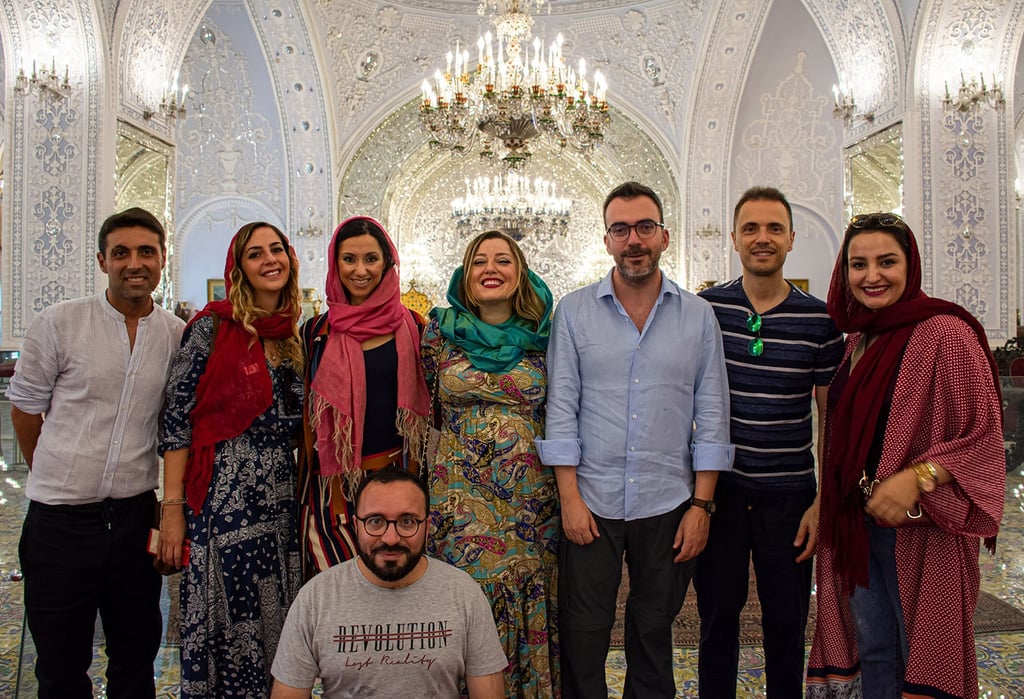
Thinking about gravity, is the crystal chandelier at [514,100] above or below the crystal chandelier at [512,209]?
above

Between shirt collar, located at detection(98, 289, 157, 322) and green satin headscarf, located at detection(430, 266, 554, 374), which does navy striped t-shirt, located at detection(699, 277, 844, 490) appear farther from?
shirt collar, located at detection(98, 289, 157, 322)

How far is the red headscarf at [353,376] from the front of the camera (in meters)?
1.94

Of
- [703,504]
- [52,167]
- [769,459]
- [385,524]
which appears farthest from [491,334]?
[52,167]

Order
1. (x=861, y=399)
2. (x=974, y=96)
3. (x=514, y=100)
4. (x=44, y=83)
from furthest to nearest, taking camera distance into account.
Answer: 1. (x=514, y=100)
2. (x=974, y=96)
3. (x=44, y=83)
4. (x=861, y=399)

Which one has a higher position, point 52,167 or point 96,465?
point 52,167

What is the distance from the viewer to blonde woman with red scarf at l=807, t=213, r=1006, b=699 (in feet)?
5.32

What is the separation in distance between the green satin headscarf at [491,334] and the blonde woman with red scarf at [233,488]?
47 centimetres

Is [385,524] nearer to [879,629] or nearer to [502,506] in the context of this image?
[502,506]

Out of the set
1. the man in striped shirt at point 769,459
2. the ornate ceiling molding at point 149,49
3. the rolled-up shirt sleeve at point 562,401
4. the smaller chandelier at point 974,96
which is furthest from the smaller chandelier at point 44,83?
the smaller chandelier at point 974,96

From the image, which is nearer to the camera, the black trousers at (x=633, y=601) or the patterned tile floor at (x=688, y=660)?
the black trousers at (x=633, y=601)

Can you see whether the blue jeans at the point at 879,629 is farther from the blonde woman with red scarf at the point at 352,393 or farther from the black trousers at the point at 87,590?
the black trousers at the point at 87,590

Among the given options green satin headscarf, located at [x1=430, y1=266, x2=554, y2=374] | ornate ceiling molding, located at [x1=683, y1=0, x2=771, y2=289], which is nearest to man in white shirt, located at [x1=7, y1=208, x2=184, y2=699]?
green satin headscarf, located at [x1=430, y1=266, x2=554, y2=374]

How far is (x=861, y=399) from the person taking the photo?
1.75 meters

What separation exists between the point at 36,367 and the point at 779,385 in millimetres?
1996
